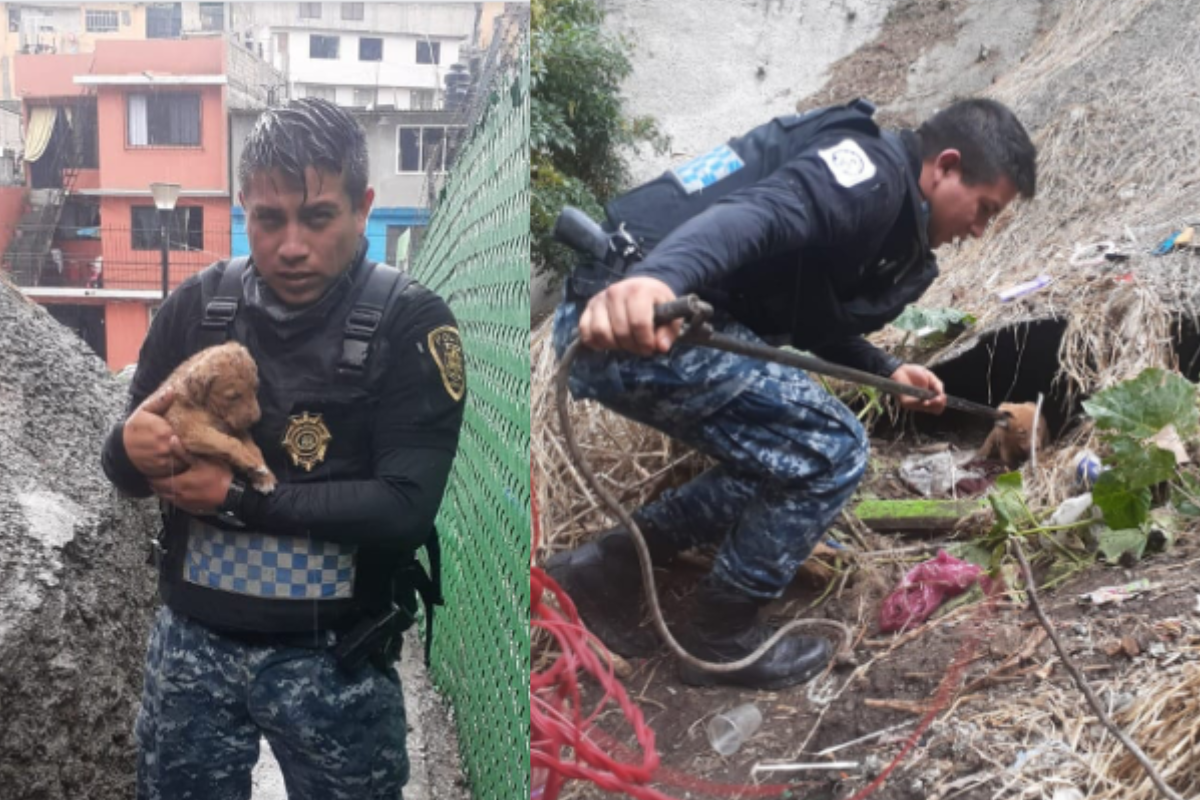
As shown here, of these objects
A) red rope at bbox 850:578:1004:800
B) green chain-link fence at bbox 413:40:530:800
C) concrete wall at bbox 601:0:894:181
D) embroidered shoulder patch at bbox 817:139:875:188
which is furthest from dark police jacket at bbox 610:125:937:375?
red rope at bbox 850:578:1004:800

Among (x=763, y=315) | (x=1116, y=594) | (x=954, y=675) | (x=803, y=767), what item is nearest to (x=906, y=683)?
(x=954, y=675)

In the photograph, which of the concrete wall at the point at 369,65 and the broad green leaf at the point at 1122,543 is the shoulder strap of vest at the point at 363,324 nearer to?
the concrete wall at the point at 369,65

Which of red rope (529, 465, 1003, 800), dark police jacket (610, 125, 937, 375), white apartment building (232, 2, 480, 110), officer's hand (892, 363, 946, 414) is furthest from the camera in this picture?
officer's hand (892, 363, 946, 414)

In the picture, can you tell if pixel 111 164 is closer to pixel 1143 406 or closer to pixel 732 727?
pixel 732 727

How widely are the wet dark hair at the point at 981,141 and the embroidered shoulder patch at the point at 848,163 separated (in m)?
0.10

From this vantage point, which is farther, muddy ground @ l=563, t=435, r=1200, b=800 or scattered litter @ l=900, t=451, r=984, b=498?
scattered litter @ l=900, t=451, r=984, b=498

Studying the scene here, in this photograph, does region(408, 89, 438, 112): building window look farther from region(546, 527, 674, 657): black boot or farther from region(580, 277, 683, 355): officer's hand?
region(546, 527, 674, 657): black boot

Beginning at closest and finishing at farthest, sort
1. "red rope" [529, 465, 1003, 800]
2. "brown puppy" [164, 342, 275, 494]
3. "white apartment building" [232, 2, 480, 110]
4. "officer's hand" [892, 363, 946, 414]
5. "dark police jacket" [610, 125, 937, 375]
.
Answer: "brown puppy" [164, 342, 275, 494]
"white apartment building" [232, 2, 480, 110]
"dark police jacket" [610, 125, 937, 375]
"red rope" [529, 465, 1003, 800]
"officer's hand" [892, 363, 946, 414]

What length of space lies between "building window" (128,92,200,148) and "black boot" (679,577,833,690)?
0.81m

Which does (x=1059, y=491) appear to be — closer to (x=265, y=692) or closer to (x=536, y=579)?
(x=536, y=579)

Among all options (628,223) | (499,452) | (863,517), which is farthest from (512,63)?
(863,517)

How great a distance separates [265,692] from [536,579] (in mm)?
537

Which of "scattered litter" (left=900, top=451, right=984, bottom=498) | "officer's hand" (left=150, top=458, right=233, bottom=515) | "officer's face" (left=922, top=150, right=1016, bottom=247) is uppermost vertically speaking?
"officer's face" (left=922, top=150, right=1016, bottom=247)

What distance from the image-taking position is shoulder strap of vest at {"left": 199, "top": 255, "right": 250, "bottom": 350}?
82cm
